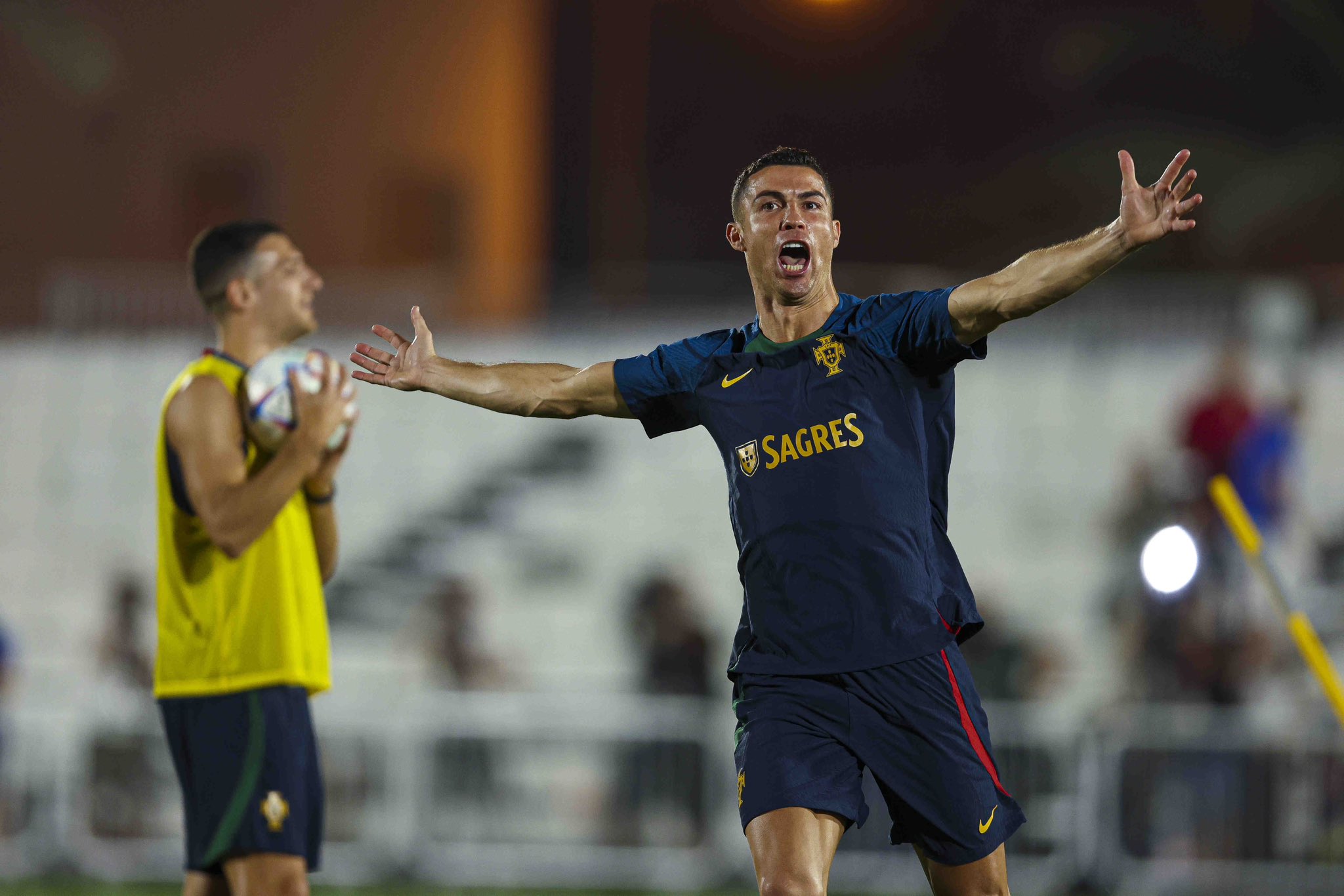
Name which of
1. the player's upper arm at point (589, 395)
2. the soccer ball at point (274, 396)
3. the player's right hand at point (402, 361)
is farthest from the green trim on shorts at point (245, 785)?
the player's upper arm at point (589, 395)

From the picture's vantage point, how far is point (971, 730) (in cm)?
497

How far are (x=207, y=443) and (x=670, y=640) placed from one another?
23.1 feet

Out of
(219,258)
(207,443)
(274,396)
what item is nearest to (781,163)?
(274,396)

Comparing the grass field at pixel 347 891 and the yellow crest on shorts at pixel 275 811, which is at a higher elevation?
the yellow crest on shorts at pixel 275 811

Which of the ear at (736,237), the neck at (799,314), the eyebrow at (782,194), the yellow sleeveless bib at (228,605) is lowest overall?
the yellow sleeveless bib at (228,605)

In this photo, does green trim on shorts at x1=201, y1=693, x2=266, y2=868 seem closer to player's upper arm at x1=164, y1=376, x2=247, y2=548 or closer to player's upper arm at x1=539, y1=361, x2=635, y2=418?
player's upper arm at x1=164, y1=376, x2=247, y2=548

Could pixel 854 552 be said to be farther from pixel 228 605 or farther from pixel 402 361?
pixel 228 605

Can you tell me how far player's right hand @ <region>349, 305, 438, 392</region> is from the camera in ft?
18.0

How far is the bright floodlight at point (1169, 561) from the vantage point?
19.2 feet

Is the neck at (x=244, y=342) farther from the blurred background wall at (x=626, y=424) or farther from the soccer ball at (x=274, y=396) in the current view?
the blurred background wall at (x=626, y=424)

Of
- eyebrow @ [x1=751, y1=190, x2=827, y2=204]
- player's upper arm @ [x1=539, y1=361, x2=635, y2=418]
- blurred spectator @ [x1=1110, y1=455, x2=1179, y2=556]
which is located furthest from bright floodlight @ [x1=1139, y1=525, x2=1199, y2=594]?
blurred spectator @ [x1=1110, y1=455, x2=1179, y2=556]

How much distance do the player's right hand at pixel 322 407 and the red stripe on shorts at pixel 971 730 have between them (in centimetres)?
213

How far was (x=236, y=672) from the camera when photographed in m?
5.26

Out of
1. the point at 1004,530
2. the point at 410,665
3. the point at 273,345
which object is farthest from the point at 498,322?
the point at 273,345
